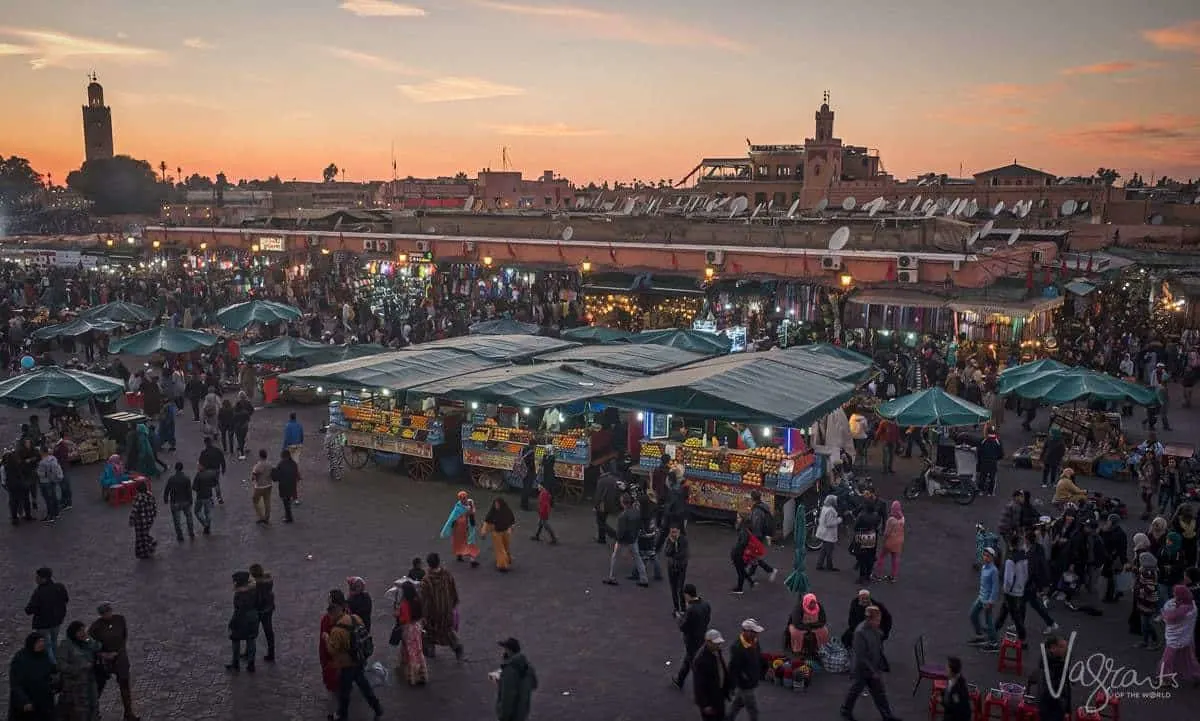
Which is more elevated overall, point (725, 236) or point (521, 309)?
point (725, 236)

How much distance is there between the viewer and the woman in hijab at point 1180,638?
9.48m

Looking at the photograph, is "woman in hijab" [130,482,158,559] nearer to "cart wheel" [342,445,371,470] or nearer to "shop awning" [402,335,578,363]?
"cart wheel" [342,445,371,470]

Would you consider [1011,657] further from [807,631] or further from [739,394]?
[739,394]

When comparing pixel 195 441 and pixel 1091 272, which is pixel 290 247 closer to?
pixel 195 441

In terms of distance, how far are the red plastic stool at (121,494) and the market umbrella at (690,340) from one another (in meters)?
12.2

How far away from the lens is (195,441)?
20375 millimetres

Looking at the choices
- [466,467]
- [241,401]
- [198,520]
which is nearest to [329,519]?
[198,520]

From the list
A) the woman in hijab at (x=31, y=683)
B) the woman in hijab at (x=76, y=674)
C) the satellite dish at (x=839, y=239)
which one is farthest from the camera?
the satellite dish at (x=839, y=239)

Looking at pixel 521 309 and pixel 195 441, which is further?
pixel 521 309

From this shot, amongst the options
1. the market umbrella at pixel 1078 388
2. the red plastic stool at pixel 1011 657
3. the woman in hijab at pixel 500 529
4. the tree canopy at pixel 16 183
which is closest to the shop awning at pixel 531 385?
the woman in hijab at pixel 500 529

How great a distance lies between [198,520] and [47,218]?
89.7 metres

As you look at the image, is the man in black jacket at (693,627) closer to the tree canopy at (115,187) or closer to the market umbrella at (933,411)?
the market umbrella at (933,411)

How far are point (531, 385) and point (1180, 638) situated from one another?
1057cm

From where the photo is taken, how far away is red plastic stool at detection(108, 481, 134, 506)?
15.8 m
